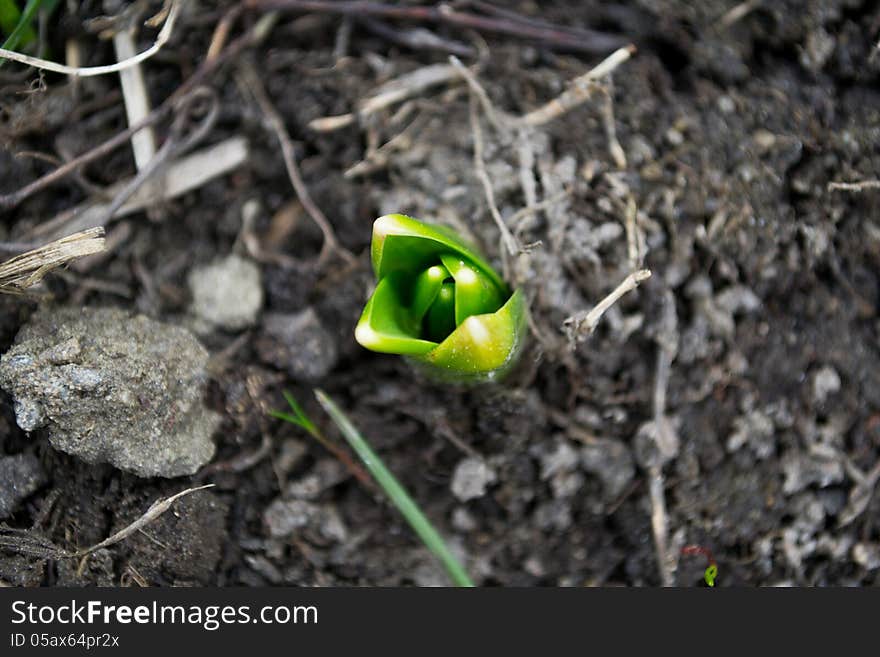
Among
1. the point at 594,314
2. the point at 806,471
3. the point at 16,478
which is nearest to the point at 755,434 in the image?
the point at 806,471

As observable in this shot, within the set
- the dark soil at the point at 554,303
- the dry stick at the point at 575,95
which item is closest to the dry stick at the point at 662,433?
the dark soil at the point at 554,303

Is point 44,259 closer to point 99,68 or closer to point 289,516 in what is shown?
point 99,68

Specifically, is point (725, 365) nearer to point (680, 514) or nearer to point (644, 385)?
point (644, 385)

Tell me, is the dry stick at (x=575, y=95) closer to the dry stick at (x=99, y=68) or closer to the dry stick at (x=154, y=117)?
the dry stick at (x=154, y=117)

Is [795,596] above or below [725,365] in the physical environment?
below

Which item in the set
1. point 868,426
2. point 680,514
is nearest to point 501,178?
point 680,514

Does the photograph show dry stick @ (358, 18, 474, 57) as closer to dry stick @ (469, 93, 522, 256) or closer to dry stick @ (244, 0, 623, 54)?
dry stick @ (244, 0, 623, 54)

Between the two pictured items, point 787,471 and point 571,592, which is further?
point 787,471
